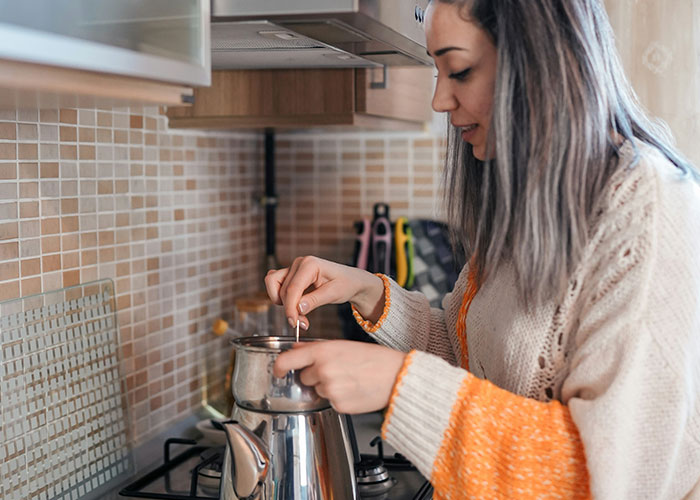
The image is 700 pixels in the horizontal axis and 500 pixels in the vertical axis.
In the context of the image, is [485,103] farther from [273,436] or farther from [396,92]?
[396,92]

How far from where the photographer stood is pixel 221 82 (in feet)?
5.08

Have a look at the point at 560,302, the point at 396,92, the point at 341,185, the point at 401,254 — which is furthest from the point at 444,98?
the point at 341,185

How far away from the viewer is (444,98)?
0.96 m

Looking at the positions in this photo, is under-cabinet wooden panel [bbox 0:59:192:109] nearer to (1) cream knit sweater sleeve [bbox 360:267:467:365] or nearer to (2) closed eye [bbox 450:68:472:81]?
(2) closed eye [bbox 450:68:472:81]

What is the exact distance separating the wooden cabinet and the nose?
0.55 metres

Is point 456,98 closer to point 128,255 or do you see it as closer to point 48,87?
point 48,87

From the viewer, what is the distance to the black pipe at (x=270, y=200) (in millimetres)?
1996

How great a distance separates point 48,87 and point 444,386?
0.48m

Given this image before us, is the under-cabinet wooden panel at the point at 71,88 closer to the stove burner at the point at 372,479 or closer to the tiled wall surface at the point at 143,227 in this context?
the tiled wall surface at the point at 143,227

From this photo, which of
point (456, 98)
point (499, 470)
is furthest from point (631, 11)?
point (499, 470)

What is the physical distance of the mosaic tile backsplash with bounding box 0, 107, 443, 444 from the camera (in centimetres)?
116

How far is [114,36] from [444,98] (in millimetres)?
378

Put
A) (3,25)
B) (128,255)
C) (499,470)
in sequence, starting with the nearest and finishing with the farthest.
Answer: (3,25)
(499,470)
(128,255)

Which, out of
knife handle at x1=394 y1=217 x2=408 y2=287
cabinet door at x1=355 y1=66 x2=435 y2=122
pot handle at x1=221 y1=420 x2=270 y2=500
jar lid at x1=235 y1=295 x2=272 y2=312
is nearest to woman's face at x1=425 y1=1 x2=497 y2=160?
pot handle at x1=221 y1=420 x2=270 y2=500
